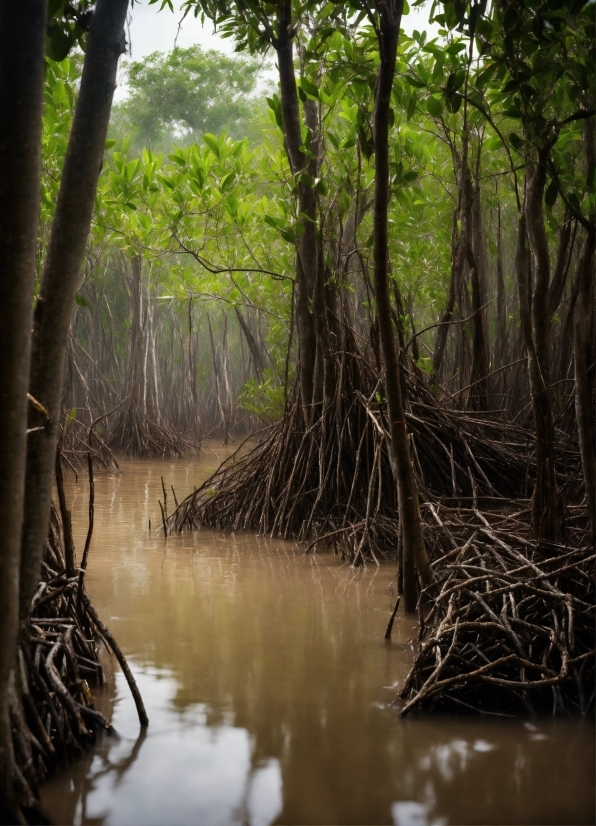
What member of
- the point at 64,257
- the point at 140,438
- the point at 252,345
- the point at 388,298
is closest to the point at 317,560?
the point at 388,298

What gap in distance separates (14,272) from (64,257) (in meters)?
0.41

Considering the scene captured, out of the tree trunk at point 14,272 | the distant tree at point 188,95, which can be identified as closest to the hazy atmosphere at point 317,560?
the tree trunk at point 14,272

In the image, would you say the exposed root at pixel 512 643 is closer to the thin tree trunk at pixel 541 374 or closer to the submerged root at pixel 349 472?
the thin tree trunk at pixel 541 374

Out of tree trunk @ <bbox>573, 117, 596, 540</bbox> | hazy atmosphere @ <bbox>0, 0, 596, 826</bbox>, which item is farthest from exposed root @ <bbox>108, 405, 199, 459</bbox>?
tree trunk @ <bbox>573, 117, 596, 540</bbox>

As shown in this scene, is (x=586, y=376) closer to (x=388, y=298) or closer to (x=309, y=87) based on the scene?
(x=388, y=298)

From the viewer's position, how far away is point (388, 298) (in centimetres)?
273

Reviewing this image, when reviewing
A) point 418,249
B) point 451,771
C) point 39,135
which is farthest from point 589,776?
point 418,249

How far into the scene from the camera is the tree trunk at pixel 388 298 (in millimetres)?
2498

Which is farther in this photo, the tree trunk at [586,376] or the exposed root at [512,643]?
the tree trunk at [586,376]

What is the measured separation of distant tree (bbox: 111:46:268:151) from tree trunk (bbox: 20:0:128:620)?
45.1 ft

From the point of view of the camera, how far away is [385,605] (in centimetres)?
325

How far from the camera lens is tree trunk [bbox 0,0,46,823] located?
137 centimetres

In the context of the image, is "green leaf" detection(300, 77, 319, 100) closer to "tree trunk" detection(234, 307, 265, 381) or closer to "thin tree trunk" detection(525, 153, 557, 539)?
"thin tree trunk" detection(525, 153, 557, 539)

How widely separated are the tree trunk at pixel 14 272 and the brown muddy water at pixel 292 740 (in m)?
0.48
